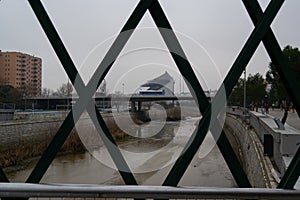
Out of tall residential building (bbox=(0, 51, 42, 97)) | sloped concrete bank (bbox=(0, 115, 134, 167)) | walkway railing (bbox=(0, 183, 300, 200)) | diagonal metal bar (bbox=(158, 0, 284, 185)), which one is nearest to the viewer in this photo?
walkway railing (bbox=(0, 183, 300, 200))

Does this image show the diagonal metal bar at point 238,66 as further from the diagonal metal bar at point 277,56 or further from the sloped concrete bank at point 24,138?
the sloped concrete bank at point 24,138

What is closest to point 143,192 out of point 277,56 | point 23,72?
point 277,56

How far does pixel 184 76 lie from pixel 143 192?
654 millimetres

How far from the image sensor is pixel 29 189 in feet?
4.66

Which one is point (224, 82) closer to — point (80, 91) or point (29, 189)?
point (80, 91)

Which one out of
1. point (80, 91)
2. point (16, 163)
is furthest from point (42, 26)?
point (16, 163)

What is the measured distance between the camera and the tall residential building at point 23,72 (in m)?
16.1

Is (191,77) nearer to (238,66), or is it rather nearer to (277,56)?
(238,66)

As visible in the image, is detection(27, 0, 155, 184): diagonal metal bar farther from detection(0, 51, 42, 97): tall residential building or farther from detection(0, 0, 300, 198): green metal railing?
detection(0, 51, 42, 97): tall residential building

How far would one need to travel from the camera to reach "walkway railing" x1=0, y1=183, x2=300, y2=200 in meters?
1.38

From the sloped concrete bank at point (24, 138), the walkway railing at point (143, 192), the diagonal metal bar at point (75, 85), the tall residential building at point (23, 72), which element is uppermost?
the tall residential building at point (23, 72)

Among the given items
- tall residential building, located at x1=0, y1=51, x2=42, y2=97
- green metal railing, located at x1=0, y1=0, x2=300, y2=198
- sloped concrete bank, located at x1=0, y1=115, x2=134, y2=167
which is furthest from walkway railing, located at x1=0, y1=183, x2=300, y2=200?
sloped concrete bank, located at x1=0, y1=115, x2=134, y2=167

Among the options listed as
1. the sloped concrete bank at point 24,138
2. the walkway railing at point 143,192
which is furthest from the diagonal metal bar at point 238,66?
the sloped concrete bank at point 24,138

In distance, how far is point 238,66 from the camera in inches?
60.9
